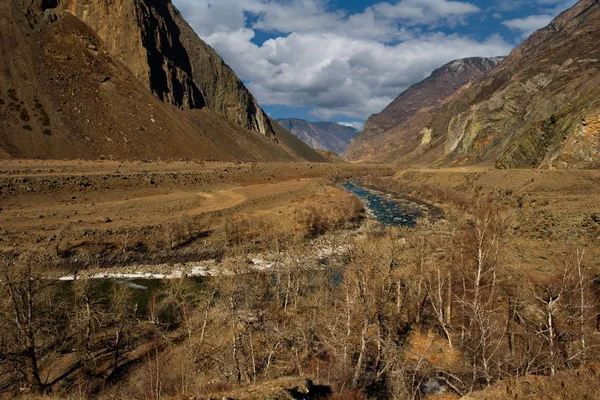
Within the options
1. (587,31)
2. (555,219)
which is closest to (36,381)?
(555,219)

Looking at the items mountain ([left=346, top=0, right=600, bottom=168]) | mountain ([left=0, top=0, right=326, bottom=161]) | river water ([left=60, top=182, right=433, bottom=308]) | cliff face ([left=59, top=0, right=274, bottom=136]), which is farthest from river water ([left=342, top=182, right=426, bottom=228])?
cliff face ([left=59, top=0, right=274, bottom=136])

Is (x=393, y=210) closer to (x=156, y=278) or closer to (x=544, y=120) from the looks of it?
(x=544, y=120)

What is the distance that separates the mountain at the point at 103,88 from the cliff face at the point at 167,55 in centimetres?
39

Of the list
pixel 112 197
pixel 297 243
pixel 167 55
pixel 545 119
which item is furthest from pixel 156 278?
pixel 167 55

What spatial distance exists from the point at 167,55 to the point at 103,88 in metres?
43.5

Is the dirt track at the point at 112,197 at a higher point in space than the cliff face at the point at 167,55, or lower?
lower

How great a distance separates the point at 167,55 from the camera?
459ft

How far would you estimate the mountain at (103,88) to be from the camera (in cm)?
8359

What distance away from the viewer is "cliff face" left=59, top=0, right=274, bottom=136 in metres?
120

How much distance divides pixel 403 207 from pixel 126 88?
310 ft

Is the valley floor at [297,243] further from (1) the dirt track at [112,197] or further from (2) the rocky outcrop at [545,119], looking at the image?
(2) the rocky outcrop at [545,119]

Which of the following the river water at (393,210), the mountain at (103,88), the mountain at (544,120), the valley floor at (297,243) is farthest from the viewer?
the mountain at (103,88)

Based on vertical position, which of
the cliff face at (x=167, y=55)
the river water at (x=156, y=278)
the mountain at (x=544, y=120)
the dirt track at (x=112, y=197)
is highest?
the cliff face at (x=167, y=55)

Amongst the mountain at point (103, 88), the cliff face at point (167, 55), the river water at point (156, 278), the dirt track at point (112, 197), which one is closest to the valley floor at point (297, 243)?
the dirt track at point (112, 197)
